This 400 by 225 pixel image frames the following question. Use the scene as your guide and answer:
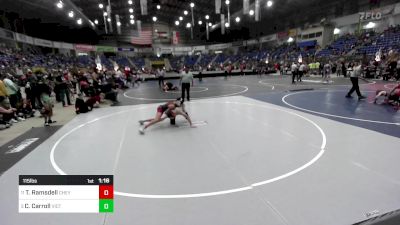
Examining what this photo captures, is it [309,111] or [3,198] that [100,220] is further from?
[309,111]

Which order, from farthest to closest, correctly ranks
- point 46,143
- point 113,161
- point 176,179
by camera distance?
point 46,143 < point 113,161 < point 176,179

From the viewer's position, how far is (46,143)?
611 cm

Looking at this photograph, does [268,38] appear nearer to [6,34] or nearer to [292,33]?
[292,33]

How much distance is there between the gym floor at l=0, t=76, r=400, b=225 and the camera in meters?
3.05

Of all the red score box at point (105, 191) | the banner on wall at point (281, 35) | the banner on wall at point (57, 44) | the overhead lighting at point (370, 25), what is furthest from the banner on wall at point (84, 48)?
the red score box at point (105, 191)

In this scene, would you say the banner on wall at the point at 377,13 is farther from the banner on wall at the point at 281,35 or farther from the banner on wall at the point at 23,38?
the banner on wall at the point at 23,38

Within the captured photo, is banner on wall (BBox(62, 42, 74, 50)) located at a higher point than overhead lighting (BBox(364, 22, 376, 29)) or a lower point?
higher

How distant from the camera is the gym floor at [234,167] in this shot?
10.0 ft

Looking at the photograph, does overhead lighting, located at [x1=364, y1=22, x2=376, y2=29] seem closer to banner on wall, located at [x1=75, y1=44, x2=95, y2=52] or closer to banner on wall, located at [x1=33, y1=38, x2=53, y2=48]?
banner on wall, located at [x1=33, y1=38, x2=53, y2=48]

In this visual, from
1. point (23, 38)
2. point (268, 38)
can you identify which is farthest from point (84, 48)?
point (268, 38)

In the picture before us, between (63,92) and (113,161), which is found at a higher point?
(63,92)

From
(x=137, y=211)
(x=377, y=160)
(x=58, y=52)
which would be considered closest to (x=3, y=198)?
(x=137, y=211)

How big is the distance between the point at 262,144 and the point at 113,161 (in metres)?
3.27
